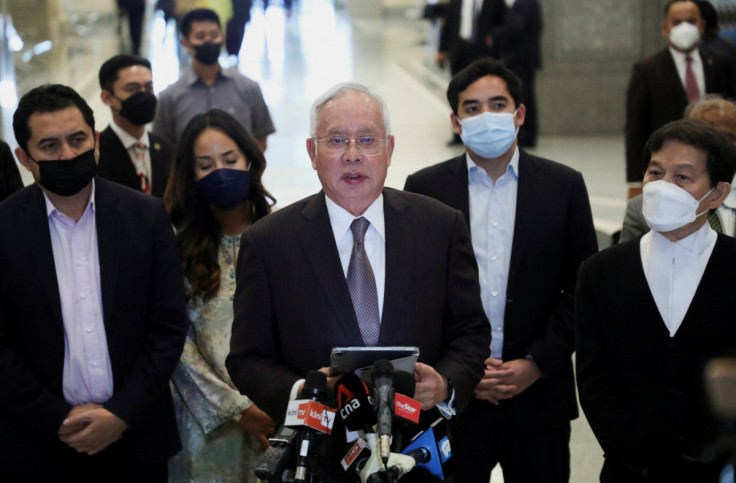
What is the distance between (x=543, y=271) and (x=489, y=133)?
571mm

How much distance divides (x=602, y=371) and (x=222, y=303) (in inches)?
59.8

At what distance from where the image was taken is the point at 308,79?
15719mm

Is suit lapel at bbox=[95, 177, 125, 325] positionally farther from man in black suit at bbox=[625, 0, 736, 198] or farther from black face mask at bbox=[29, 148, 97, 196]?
man in black suit at bbox=[625, 0, 736, 198]

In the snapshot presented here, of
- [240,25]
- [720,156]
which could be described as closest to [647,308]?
[720,156]

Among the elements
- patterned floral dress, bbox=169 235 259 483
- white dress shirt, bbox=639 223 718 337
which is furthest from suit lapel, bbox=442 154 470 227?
patterned floral dress, bbox=169 235 259 483

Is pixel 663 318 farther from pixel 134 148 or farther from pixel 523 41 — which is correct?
pixel 523 41

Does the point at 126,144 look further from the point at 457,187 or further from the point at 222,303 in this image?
the point at 457,187

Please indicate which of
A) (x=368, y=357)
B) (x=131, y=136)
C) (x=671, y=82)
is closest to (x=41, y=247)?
(x=368, y=357)

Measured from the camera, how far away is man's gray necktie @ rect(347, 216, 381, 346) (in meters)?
2.72

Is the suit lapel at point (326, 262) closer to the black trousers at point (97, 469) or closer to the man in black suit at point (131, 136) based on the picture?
the black trousers at point (97, 469)

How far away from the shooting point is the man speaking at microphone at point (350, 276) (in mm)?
2699

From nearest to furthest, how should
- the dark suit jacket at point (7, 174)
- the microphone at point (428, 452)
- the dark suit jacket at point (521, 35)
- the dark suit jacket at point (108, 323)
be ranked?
the microphone at point (428, 452) < the dark suit jacket at point (108, 323) < the dark suit jacket at point (7, 174) < the dark suit jacket at point (521, 35)

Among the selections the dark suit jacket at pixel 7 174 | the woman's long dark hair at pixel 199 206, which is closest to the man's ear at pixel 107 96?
the dark suit jacket at pixel 7 174

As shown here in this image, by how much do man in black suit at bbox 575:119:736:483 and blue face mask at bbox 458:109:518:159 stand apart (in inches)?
28.8
